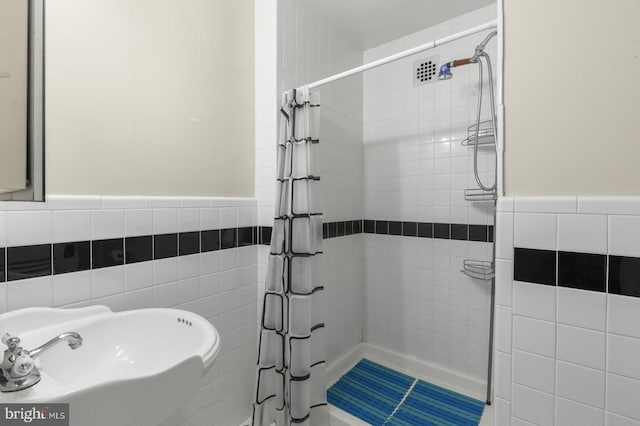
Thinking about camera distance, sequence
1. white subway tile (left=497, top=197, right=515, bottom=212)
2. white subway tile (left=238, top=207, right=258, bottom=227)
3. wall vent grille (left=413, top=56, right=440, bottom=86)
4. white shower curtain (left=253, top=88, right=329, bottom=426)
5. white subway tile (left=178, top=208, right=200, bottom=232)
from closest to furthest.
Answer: white subway tile (left=497, top=197, right=515, bottom=212) < white subway tile (left=178, top=208, right=200, bottom=232) < white shower curtain (left=253, top=88, right=329, bottom=426) < white subway tile (left=238, top=207, right=258, bottom=227) < wall vent grille (left=413, top=56, right=440, bottom=86)

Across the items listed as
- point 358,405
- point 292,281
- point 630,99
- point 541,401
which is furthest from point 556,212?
point 358,405

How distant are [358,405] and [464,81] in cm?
212

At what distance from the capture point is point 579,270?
760mm

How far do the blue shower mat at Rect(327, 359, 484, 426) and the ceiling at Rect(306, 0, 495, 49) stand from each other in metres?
2.43

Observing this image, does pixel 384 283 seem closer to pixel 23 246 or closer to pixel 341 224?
pixel 341 224

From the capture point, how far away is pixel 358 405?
64.0 inches

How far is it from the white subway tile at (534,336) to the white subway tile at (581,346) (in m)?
0.02

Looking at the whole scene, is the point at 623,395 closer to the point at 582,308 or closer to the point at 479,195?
the point at 582,308

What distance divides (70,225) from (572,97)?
1593 mm

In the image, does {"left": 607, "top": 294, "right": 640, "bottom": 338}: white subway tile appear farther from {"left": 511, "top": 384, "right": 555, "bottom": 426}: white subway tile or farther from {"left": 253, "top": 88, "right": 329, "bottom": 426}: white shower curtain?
{"left": 253, "top": 88, "right": 329, "bottom": 426}: white shower curtain

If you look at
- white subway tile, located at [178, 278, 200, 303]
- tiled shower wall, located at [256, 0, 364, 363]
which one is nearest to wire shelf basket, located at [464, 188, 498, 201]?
tiled shower wall, located at [256, 0, 364, 363]

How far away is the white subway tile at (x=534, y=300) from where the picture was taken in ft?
2.59

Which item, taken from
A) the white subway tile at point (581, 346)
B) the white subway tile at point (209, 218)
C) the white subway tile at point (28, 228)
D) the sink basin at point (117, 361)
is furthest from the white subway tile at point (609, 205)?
the white subway tile at point (28, 228)

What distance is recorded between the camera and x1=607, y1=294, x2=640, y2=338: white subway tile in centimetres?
70
